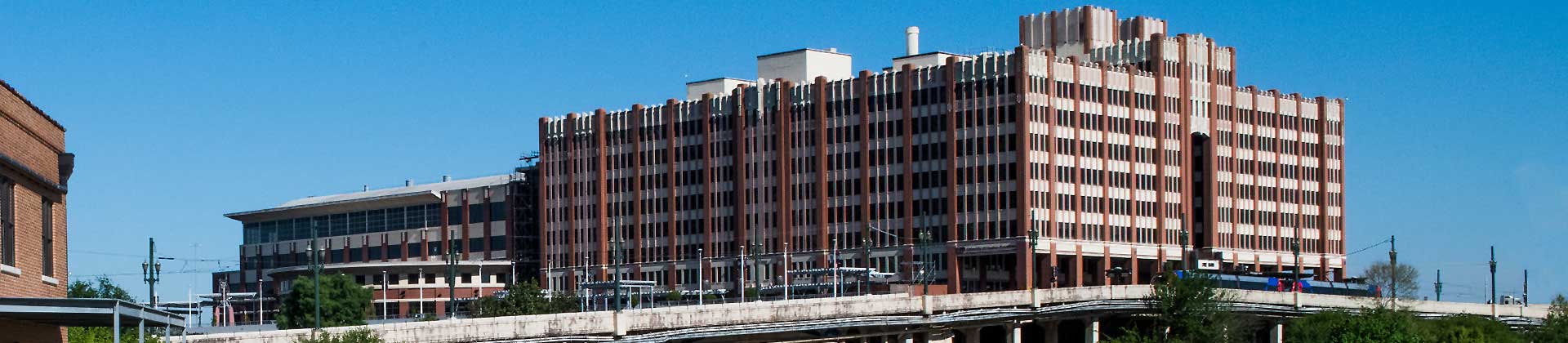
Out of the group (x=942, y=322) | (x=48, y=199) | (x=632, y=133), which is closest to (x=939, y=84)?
(x=632, y=133)

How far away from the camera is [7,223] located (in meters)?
43.7

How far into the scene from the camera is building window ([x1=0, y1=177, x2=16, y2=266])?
42969mm

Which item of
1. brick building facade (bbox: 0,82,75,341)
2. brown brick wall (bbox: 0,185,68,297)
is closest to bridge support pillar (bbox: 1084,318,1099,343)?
brick building facade (bbox: 0,82,75,341)

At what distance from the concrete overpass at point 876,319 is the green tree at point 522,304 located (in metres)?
51.1

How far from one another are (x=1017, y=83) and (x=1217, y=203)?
83.1 feet

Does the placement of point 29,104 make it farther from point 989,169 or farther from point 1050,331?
point 989,169

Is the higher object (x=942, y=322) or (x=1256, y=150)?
(x=1256, y=150)

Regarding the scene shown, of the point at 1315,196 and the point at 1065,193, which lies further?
the point at 1315,196

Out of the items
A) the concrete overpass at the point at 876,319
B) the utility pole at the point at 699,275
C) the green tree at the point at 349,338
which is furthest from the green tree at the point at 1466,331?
the green tree at the point at 349,338

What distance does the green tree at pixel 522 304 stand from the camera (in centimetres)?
17200

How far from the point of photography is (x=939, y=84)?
168 metres

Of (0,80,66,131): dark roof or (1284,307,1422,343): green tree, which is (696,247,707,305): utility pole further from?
(0,80,66,131): dark roof

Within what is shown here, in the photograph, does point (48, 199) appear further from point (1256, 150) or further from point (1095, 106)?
point (1256, 150)

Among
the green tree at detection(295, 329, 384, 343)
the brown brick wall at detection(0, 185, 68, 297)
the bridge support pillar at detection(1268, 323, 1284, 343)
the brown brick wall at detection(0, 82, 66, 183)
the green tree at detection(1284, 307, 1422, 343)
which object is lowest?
the bridge support pillar at detection(1268, 323, 1284, 343)
